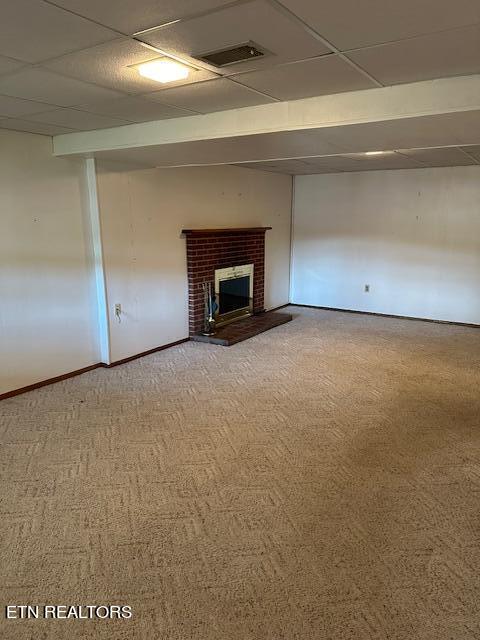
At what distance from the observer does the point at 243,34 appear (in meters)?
1.72

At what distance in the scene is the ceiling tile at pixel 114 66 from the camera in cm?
186

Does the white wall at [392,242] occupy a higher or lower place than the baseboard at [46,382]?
higher

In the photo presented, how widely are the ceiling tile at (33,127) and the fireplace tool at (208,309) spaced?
2410 mm

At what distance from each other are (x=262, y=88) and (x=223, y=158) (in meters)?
1.49

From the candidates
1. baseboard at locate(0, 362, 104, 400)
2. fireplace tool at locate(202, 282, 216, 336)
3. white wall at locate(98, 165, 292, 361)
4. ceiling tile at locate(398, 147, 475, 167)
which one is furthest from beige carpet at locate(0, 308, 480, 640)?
ceiling tile at locate(398, 147, 475, 167)

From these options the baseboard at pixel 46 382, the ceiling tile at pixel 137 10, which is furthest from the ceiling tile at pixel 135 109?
the baseboard at pixel 46 382

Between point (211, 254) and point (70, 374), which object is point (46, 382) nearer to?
point (70, 374)

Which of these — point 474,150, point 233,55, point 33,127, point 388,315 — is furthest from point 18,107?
point 388,315

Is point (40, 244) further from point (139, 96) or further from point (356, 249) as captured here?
point (356, 249)

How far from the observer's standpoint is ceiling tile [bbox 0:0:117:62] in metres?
1.51

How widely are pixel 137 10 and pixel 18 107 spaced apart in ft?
5.57

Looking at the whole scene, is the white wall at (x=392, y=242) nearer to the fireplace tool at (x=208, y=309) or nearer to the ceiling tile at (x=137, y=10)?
the fireplace tool at (x=208, y=309)

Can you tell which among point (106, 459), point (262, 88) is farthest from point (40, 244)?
point (262, 88)

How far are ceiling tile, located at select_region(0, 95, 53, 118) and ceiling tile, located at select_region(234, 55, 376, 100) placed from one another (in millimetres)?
1366
